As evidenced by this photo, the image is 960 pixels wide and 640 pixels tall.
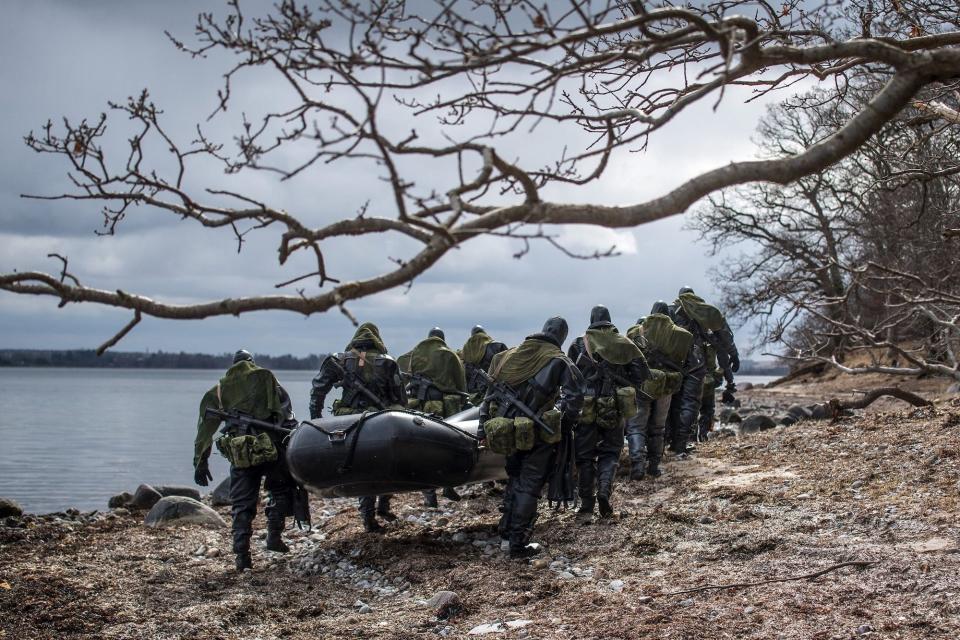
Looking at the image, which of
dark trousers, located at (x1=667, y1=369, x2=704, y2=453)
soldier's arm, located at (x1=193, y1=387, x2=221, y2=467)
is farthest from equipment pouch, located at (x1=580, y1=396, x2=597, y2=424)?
dark trousers, located at (x1=667, y1=369, x2=704, y2=453)

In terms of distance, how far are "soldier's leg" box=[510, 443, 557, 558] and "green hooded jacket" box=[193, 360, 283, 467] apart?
8.25ft

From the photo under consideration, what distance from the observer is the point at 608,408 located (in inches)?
404

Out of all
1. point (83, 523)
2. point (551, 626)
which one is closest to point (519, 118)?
point (551, 626)

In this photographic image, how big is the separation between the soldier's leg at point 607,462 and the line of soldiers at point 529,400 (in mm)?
12

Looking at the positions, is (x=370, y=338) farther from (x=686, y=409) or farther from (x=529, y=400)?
(x=686, y=409)

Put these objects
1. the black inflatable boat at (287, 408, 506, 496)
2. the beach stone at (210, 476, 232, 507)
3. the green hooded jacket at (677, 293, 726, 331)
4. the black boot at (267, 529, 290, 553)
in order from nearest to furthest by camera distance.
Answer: the black inflatable boat at (287, 408, 506, 496)
the black boot at (267, 529, 290, 553)
the green hooded jacket at (677, 293, 726, 331)
the beach stone at (210, 476, 232, 507)

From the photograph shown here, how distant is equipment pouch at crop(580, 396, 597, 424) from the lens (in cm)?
1027

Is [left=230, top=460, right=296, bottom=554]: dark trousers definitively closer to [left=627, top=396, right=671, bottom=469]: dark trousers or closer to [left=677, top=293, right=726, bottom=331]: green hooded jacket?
[left=627, top=396, right=671, bottom=469]: dark trousers

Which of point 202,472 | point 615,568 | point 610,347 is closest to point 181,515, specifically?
point 202,472

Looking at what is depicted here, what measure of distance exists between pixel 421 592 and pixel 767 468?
474cm

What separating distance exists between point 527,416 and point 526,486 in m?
0.60

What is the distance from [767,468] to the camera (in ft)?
37.5

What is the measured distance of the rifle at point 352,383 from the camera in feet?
35.9

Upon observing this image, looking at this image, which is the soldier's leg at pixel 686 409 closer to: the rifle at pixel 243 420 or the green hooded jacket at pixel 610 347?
the green hooded jacket at pixel 610 347
